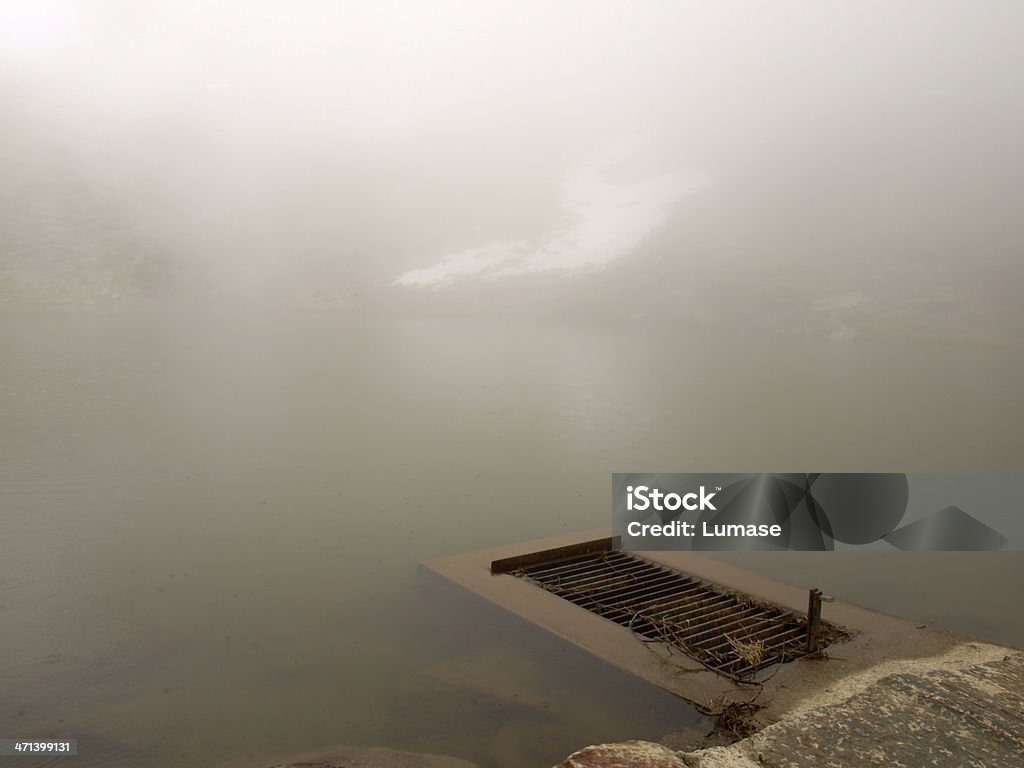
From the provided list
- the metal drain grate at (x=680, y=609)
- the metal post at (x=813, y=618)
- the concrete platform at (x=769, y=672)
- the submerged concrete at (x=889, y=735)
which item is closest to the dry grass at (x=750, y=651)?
the metal drain grate at (x=680, y=609)

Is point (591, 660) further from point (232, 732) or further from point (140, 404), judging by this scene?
point (140, 404)

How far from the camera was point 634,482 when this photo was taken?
9.70 m

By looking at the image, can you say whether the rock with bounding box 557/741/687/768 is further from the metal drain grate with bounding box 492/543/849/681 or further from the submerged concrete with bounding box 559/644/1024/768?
the metal drain grate with bounding box 492/543/849/681

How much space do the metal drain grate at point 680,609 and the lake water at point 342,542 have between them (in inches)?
23.0

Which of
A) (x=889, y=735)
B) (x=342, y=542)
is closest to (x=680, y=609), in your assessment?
(x=889, y=735)

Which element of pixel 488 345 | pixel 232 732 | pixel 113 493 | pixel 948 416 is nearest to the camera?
pixel 232 732

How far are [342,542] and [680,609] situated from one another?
3.21m

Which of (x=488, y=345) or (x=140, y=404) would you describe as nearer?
(x=140, y=404)

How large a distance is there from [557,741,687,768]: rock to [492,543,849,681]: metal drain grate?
45.5 inches

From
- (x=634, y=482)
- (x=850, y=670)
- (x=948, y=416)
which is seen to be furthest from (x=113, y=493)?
(x=948, y=416)

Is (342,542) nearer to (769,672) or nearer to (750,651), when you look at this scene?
(750,651)

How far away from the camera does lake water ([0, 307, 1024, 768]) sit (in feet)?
13.8

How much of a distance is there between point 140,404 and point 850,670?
42.4 ft

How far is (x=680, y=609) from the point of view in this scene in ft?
18.0
